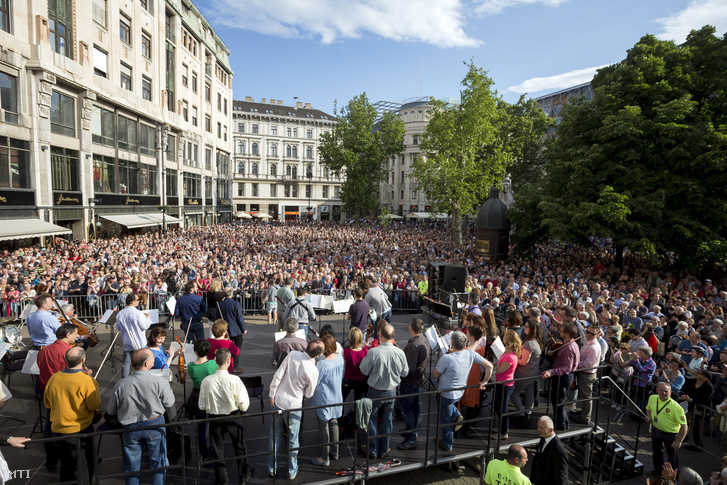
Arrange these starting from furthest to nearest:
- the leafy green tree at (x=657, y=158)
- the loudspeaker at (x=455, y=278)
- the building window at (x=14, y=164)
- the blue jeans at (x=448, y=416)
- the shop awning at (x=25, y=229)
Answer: the building window at (x=14, y=164)
the shop awning at (x=25, y=229)
the leafy green tree at (x=657, y=158)
the loudspeaker at (x=455, y=278)
the blue jeans at (x=448, y=416)

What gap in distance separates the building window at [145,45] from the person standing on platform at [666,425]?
36460 mm

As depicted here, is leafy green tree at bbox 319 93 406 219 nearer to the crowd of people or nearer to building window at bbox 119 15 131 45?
building window at bbox 119 15 131 45

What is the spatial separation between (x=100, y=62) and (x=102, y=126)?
3.96 metres

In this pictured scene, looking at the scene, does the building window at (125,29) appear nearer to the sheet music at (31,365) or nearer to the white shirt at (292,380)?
the sheet music at (31,365)

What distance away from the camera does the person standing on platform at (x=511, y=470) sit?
13.5 ft

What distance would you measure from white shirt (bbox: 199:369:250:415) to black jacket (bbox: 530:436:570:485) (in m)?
3.64

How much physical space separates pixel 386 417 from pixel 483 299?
7.82 m

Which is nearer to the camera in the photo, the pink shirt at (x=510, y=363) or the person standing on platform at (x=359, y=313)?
the pink shirt at (x=510, y=363)

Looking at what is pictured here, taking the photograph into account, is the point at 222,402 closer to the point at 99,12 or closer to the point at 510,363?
the point at 510,363

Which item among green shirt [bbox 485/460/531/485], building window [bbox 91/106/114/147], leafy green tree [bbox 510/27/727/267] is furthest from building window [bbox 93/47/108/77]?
green shirt [bbox 485/460/531/485]

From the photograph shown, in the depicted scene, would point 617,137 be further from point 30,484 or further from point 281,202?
point 281,202

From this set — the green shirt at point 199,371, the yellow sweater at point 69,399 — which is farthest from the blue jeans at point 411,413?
the yellow sweater at point 69,399

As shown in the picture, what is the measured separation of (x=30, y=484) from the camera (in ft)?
16.4

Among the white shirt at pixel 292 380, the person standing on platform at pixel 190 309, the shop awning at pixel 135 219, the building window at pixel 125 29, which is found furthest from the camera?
the building window at pixel 125 29
